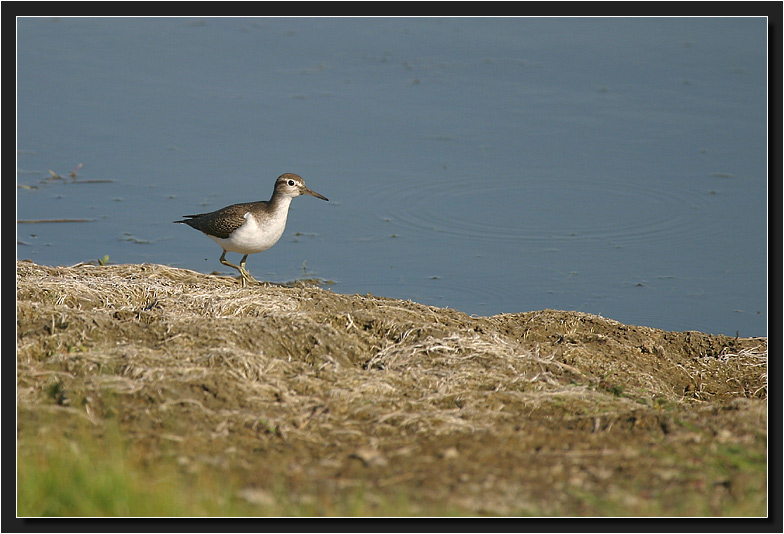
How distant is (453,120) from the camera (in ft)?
36.7

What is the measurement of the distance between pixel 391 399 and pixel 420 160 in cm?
583

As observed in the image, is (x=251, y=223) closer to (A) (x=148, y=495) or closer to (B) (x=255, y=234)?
(B) (x=255, y=234)

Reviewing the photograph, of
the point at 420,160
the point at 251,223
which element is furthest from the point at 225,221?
the point at 420,160

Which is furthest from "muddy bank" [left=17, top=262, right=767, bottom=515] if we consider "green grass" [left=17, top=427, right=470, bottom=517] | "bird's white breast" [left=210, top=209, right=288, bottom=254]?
"bird's white breast" [left=210, top=209, right=288, bottom=254]

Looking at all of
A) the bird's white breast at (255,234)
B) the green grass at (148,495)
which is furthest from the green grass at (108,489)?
the bird's white breast at (255,234)

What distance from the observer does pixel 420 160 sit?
10.4 metres

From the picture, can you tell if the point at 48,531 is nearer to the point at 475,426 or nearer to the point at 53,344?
the point at 53,344

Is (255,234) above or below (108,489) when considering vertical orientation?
above

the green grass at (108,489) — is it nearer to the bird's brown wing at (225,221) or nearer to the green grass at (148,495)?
the green grass at (148,495)

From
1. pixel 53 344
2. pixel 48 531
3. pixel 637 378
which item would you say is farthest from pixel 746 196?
pixel 48 531

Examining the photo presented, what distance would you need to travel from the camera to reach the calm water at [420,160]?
8.59 m

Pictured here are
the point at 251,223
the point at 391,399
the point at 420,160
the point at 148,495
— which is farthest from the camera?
the point at 420,160

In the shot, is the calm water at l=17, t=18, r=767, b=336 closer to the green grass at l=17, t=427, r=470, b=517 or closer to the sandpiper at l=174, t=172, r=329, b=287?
the sandpiper at l=174, t=172, r=329, b=287

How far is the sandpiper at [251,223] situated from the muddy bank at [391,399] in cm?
127
